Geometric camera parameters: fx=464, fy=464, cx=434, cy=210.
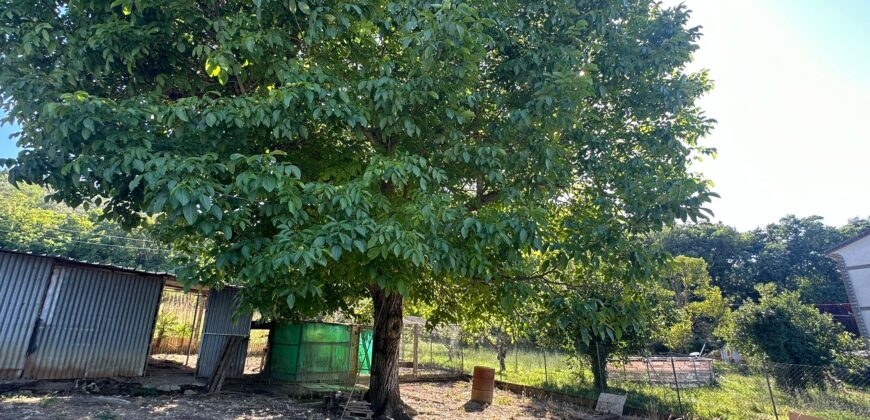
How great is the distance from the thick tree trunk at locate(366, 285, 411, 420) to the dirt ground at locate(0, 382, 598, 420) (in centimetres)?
90

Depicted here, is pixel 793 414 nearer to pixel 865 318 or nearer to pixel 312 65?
pixel 312 65

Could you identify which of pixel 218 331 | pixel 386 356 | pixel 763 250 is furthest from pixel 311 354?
pixel 763 250

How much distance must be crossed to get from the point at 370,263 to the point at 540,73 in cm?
324

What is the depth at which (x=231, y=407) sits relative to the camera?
28.5ft

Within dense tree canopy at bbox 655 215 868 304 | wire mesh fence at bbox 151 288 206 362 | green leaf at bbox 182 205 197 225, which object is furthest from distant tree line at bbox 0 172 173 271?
dense tree canopy at bbox 655 215 868 304

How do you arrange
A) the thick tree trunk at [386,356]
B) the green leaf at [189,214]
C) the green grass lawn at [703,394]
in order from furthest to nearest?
the green grass lawn at [703,394] < the thick tree trunk at [386,356] < the green leaf at [189,214]

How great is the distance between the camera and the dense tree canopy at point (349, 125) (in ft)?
14.9

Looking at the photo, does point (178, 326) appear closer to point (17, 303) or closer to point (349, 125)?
point (17, 303)

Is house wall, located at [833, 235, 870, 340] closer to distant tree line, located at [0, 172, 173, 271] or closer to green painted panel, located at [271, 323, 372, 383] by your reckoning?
green painted panel, located at [271, 323, 372, 383]

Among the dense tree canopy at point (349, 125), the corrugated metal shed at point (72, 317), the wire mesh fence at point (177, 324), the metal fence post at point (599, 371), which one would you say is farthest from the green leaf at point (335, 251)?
the wire mesh fence at point (177, 324)

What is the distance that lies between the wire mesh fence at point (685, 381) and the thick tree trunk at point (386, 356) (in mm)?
2119

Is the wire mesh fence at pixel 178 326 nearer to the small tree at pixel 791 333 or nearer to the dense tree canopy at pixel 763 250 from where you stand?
the small tree at pixel 791 333

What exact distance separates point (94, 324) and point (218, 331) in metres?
2.81

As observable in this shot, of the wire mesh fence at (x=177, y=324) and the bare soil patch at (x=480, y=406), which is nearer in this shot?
the bare soil patch at (x=480, y=406)
